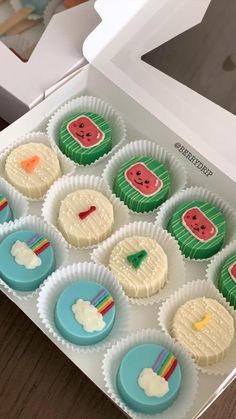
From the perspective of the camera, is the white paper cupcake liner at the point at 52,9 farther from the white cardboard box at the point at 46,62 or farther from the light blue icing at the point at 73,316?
the light blue icing at the point at 73,316

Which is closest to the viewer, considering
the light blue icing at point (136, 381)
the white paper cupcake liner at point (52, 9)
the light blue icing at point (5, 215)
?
the light blue icing at point (136, 381)

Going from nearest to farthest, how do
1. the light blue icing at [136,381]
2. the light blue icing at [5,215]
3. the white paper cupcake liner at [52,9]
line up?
the light blue icing at [136,381] < the light blue icing at [5,215] < the white paper cupcake liner at [52,9]

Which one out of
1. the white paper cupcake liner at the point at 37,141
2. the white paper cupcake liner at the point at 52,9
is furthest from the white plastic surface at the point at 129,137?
the white paper cupcake liner at the point at 52,9

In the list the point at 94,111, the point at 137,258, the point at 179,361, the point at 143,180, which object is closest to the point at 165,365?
the point at 179,361

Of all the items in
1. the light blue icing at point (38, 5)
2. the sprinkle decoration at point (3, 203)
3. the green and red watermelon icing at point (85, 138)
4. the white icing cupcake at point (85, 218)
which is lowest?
the white icing cupcake at point (85, 218)

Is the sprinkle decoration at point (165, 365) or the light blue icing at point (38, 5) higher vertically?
the light blue icing at point (38, 5)

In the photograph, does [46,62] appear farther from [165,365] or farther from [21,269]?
[165,365]

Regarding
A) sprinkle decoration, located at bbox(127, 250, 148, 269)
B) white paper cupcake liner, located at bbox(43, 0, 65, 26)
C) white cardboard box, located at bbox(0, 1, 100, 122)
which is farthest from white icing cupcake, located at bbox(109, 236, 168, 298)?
white paper cupcake liner, located at bbox(43, 0, 65, 26)
